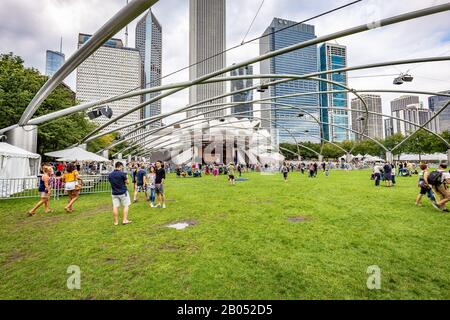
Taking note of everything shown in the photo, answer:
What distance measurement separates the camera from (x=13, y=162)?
14.8m

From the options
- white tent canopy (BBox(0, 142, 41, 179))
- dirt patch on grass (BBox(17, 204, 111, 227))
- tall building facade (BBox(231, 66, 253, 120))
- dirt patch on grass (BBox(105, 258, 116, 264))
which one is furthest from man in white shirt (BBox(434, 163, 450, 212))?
white tent canopy (BBox(0, 142, 41, 179))

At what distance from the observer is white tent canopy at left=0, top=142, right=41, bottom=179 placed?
44.3 feet

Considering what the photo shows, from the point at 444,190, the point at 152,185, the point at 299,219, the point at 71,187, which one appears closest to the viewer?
the point at 299,219

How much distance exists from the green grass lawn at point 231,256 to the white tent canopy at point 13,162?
7716mm

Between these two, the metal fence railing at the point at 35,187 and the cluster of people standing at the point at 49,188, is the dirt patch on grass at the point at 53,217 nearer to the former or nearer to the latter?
the cluster of people standing at the point at 49,188

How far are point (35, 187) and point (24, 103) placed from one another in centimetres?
1060

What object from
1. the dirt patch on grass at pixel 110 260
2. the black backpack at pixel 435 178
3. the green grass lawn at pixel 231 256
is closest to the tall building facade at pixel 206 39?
the black backpack at pixel 435 178

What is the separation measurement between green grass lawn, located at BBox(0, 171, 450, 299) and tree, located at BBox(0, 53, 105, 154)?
15386 mm

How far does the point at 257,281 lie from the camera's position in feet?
12.1

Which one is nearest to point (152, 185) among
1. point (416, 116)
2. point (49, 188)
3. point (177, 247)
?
point (49, 188)

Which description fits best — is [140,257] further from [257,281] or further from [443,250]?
[443,250]

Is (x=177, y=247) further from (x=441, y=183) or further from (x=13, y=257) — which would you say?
(x=441, y=183)
